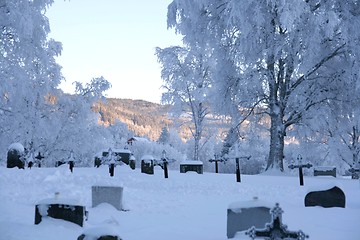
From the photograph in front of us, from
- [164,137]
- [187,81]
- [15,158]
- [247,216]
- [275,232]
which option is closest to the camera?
[275,232]

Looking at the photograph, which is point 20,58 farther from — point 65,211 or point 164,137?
point 164,137

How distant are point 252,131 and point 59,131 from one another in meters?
12.6

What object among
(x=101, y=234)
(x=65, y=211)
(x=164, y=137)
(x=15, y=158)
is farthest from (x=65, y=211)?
(x=164, y=137)

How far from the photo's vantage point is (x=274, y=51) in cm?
1638

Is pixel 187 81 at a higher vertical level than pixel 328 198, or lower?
higher

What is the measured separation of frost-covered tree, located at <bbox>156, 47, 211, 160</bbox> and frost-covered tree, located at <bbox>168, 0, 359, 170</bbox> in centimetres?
988

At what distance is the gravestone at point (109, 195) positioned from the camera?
902 cm

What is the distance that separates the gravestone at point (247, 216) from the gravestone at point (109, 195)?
377cm

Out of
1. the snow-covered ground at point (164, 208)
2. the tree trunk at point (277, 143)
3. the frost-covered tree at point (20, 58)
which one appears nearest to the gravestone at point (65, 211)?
the snow-covered ground at point (164, 208)

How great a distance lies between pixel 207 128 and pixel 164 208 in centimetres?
2278

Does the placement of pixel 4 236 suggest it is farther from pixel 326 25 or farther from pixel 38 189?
pixel 326 25

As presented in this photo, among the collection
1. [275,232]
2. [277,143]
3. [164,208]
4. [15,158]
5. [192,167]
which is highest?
[277,143]

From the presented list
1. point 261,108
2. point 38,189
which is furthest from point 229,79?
point 38,189

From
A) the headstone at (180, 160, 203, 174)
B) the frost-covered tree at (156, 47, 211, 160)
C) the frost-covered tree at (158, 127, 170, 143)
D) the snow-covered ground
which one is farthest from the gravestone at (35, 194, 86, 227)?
the frost-covered tree at (158, 127, 170, 143)
